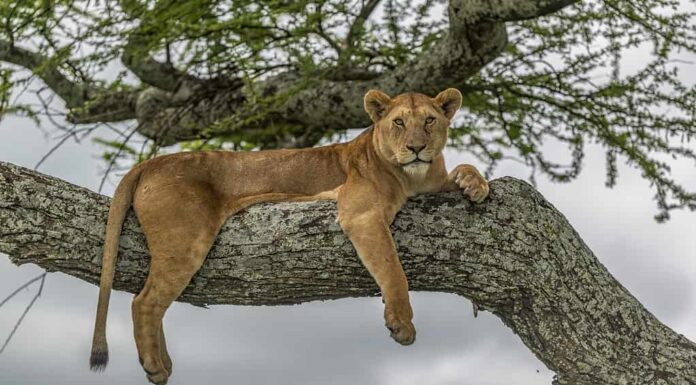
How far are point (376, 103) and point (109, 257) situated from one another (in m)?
1.41

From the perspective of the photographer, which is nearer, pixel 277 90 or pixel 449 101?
pixel 449 101

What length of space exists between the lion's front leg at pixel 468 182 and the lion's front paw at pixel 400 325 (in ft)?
2.37

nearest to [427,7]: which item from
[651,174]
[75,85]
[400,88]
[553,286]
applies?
[400,88]

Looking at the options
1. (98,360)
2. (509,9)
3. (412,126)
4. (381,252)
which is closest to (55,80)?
(509,9)

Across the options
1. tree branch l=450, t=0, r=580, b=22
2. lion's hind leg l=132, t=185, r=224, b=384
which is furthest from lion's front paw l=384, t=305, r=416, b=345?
tree branch l=450, t=0, r=580, b=22

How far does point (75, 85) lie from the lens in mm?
9328

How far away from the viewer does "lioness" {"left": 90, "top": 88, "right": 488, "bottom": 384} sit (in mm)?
4551

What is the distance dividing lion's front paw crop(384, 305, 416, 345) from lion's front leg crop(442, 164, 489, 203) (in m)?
0.72

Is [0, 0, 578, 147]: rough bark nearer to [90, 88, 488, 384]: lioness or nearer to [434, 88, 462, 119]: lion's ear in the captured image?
[434, 88, 462, 119]: lion's ear

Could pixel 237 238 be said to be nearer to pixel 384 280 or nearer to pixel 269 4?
pixel 384 280

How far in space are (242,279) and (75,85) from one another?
5184 millimetres

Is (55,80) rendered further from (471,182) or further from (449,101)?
(471,182)

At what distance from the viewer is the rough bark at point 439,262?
4.66 metres

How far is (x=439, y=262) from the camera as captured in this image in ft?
15.6
